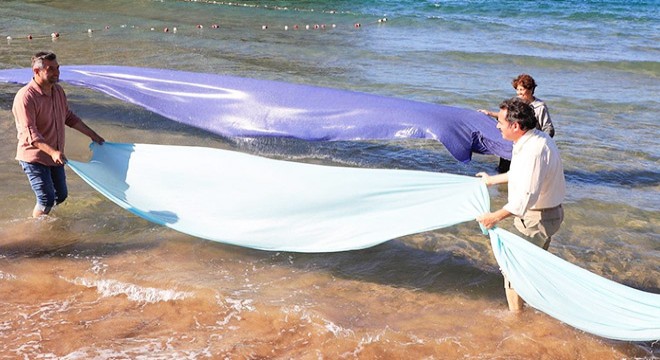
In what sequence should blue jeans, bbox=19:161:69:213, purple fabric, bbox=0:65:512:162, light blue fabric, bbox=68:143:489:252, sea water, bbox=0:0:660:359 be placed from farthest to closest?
purple fabric, bbox=0:65:512:162 < blue jeans, bbox=19:161:69:213 < light blue fabric, bbox=68:143:489:252 < sea water, bbox=0:0:660:359

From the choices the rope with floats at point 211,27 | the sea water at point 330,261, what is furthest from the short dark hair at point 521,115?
the rope with floats at point 211,27

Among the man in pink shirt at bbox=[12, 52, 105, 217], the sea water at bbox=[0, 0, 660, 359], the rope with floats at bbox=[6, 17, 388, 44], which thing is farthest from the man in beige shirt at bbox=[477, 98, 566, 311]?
the rope with floats at bbox=[6, 17, 388, 44]

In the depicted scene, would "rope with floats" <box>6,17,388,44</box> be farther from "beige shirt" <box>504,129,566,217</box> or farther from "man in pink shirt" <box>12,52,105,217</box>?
"beige shirt" <box>504,129,566,217</box>

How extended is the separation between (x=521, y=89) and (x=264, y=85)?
3.06m

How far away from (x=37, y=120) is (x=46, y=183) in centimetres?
60

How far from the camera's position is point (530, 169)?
14.7 ft

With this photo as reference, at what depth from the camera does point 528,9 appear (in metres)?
27.1

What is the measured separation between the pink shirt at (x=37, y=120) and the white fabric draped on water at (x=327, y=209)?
40 centimetres

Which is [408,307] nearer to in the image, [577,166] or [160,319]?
[160,319]

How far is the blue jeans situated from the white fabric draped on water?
0.74 ft

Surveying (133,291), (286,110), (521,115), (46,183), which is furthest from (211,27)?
(521,115)

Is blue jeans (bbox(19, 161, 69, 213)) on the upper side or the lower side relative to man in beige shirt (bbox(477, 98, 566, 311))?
lower

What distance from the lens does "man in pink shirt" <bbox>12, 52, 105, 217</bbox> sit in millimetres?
5527

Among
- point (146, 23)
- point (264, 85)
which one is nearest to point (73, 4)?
point (146, 23)
